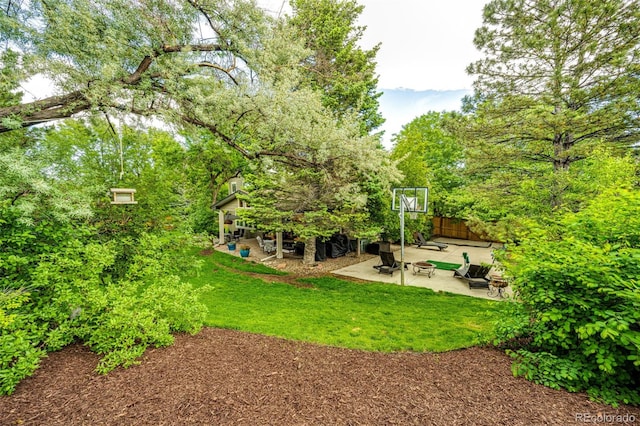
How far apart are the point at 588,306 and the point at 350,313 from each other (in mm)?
4819

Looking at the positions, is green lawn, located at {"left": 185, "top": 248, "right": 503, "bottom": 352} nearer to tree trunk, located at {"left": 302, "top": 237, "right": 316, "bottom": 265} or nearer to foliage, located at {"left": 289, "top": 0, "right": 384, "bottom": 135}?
tree trunk, located at {"left": 302, "top": 237, "right": 316, "bottom": 265}

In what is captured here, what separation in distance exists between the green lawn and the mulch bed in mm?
1174

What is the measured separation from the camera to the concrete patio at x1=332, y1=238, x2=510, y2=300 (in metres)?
9.09

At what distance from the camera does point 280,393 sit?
274 cm

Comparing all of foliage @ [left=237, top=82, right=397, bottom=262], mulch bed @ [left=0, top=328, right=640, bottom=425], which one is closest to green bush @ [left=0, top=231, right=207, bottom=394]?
mulch bed @ [left=0, top=328, right=640, bottom=425]

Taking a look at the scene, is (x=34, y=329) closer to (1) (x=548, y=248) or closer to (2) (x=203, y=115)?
(2) (x=203, y=115)

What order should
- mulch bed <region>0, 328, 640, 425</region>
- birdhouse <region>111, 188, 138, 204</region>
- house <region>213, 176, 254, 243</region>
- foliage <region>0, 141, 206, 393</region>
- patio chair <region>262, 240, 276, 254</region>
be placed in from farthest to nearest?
house <region>213, 176, 254, 243</region>, patio chair <region>262, 240, 276, 254</region>, birdhouse <region>111, 188, 138, 204</region>, foliage <region>0, 141, 206, 393</region>, mulch bed <region>0, 328, 640, 425</region>

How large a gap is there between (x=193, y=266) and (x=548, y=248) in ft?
18.1

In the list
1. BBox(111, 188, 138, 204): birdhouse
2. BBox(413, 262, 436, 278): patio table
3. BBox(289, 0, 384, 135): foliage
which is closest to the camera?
BBox(111, 188, 138, 204): birdhouse

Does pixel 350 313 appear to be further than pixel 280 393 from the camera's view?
Yes

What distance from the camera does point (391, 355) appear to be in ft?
12.7

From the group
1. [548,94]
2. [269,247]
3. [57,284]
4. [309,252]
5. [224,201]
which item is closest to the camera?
[57,284]

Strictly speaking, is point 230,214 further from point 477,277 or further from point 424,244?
point 477,277

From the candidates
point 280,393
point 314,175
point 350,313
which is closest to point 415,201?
point 314,175
